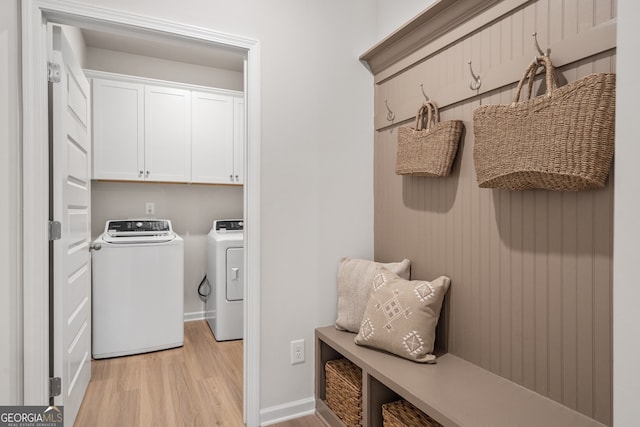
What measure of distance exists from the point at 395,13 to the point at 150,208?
109 inches

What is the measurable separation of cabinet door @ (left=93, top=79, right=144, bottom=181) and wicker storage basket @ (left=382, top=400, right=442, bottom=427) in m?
2.77

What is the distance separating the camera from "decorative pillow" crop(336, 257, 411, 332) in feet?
6.38

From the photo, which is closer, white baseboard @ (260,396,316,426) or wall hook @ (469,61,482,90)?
wall hook @ (469,61,482,90)

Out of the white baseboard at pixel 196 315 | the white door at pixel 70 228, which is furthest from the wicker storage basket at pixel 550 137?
the white baseboard at pixel 196 315

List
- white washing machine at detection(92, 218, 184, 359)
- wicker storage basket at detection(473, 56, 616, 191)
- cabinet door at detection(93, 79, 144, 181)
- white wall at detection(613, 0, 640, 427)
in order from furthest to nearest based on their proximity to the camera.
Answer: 1. cabinet door at detection(93, 79, 144, 181)
2. white washing machine at detection(92, 218, 184, 359)
3. wicker storage basket at detection(473, 56, 616, 191)
4. white wall at detection(613, 0, 640, 427)

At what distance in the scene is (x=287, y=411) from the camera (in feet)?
6.66

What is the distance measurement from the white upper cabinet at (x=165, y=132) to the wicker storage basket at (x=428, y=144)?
6.38ft

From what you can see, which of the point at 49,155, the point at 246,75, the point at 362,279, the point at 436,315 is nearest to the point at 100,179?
the point at 49,155

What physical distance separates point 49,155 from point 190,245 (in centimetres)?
222

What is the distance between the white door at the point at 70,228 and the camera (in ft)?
5.50

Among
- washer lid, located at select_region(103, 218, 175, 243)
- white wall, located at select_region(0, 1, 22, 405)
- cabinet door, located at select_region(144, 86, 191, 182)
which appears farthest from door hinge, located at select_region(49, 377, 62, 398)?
cabinet door, located at select_region(144, 86, 191, 182)

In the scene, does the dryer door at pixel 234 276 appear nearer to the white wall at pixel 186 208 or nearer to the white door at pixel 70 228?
the white wall at pixel 186 208

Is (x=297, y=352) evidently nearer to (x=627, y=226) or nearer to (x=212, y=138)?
(x=627, y=226)

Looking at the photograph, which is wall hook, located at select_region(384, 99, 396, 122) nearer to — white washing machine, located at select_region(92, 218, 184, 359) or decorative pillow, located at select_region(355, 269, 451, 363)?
decorative pillow, located at select_region(355, 269, 451, 363)
